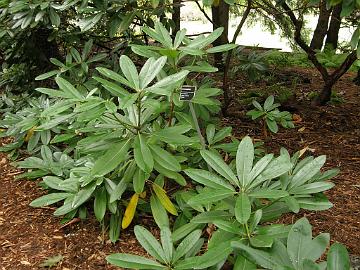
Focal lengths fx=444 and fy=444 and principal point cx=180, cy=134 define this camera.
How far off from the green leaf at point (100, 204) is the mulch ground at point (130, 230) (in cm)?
18

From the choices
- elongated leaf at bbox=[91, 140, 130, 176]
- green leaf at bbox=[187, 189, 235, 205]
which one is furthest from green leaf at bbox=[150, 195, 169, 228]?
green leaf at bbox=[187, 189, 235, 205]

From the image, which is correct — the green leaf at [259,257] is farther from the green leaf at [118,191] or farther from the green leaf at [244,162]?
the green leaf at [118,191]

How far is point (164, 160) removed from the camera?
1926 millimetres

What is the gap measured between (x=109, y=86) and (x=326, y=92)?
2.75 meters

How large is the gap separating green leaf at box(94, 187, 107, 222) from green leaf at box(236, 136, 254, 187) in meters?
0.90

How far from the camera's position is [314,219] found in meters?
2.53

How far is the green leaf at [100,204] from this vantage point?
2.25 m

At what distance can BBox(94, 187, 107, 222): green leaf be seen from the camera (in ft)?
7.40

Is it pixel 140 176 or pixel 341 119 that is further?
pixel 341 119

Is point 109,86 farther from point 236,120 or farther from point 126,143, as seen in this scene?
point 236,120

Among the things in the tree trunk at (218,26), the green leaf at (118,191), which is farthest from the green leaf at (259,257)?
the tree trunk at (218,26)

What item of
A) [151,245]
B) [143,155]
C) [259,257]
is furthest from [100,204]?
[259,257]

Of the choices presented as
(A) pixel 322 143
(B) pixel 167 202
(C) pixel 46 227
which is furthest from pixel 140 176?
(A) pixel 322 143

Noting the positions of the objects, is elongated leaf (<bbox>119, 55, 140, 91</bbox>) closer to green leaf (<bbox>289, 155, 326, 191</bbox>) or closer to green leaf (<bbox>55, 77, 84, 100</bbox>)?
green leaf (<bbox>55, 77, 84, 100</bbox>)
